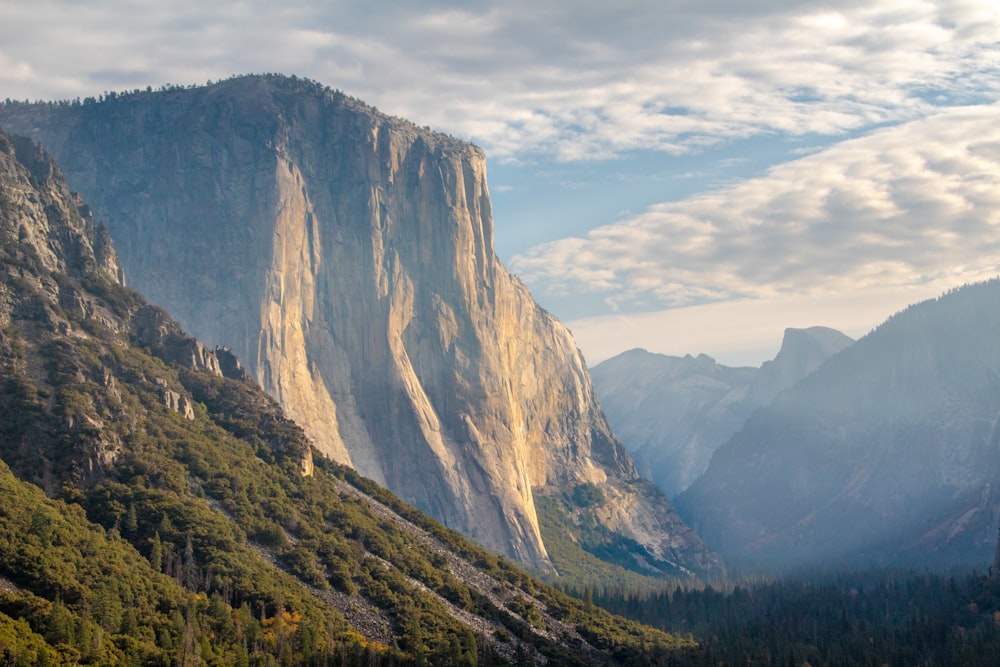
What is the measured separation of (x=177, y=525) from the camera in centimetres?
12650

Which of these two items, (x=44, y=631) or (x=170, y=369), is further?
(x=170, y=369)

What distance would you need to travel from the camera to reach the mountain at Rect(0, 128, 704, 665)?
351 feet

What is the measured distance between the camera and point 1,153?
502 feet

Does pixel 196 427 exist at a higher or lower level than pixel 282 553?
higher

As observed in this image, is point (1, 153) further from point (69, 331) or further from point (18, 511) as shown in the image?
point (18, 511)

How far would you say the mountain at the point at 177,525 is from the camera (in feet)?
351

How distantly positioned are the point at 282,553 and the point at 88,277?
42537 mm

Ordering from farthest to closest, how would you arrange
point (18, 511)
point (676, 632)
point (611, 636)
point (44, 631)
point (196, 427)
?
point (676, 632)
point (611, 636)
point (196, 427)
point (18, 511)
point (44, 631)

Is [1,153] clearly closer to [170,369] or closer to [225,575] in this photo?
[170,369]

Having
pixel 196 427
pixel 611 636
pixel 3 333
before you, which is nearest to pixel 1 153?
pixel 3 333

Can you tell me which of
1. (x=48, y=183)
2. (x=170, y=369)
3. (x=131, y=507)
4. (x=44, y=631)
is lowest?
(x=44, y=631)

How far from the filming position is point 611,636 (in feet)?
523

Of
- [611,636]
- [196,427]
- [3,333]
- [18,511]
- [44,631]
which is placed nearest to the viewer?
[44,631]

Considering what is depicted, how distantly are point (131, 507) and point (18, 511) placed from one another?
1374 centimetres
